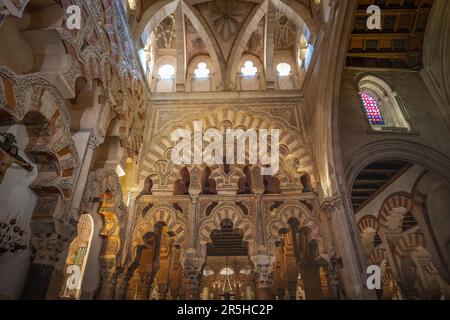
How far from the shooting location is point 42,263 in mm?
4145

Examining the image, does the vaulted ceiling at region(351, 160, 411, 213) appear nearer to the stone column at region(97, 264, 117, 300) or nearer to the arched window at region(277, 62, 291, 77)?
the arched window at region(277, 62, 291, 77)

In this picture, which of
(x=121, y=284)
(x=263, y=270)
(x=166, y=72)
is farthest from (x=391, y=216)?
(x=166, y=72)

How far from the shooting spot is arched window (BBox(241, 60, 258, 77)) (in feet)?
34.5

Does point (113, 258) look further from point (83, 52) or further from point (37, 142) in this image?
point (83, 52)

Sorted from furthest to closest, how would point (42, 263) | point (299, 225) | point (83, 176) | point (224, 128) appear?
point (224, 128) < point (299, 225) < point (83, 176) < point (42, 263)

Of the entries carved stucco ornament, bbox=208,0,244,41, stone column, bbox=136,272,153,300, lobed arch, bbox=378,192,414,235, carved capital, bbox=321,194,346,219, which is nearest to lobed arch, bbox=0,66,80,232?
stone column, bbox=136,272,153,300

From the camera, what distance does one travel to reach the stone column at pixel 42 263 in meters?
3.97

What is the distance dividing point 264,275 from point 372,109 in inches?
249

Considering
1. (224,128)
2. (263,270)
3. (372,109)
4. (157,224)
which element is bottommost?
(263,270)

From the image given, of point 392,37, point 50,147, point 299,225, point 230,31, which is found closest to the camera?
point 50,147

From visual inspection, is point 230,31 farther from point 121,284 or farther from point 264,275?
point 121,284

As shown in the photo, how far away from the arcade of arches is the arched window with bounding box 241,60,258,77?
93 millimetres

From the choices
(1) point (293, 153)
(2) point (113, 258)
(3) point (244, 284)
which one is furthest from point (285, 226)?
(3) point (244, 284)
